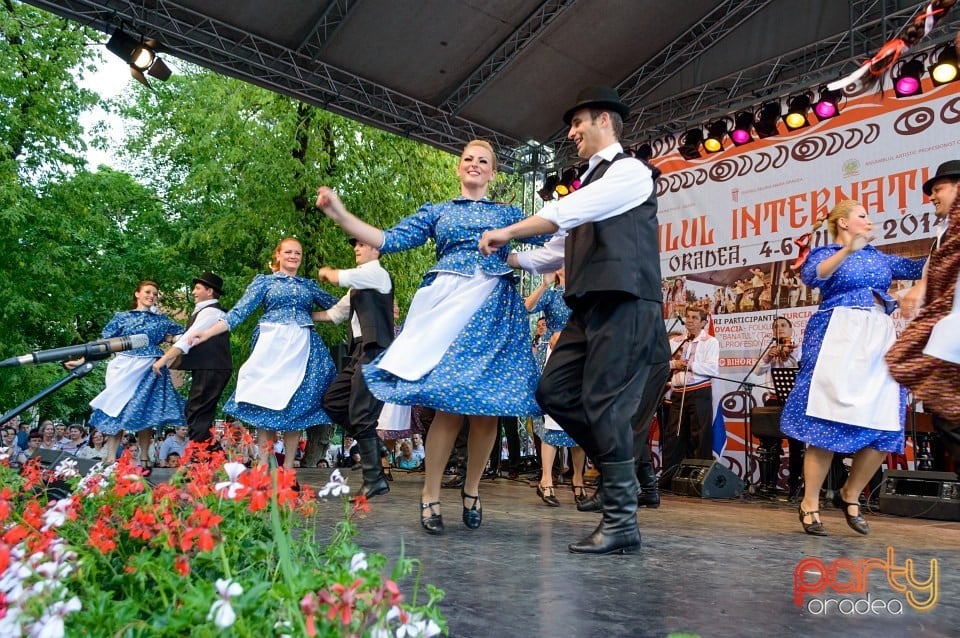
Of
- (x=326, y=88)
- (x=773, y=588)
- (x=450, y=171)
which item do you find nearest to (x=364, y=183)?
(x=450, y=171)

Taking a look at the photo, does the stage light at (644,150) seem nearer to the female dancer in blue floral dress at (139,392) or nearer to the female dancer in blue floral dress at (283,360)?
the female dancer in blue floral dress at (283,360)

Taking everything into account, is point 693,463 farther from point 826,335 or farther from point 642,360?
point 642,360

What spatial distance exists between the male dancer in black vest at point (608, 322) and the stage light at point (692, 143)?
222 inches

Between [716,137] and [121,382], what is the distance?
21.0 feet

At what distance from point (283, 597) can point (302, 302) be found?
4.79 metres

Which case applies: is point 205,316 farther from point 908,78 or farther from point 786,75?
point 908,78

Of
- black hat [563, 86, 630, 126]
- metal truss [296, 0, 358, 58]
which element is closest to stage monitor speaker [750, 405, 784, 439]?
black hat [563, 86, 630, 126]

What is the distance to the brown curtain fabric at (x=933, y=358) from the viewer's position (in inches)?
85.0

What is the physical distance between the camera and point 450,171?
13.8 meters

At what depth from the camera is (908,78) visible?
700 centimetres

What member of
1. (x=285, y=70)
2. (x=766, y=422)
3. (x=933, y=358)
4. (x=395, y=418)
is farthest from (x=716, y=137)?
(x=933, y=358)

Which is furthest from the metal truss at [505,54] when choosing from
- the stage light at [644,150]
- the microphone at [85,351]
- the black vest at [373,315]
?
the microphone at [85,351]

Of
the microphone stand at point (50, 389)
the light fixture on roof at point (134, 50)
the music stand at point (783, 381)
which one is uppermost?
the light fixture on roof at point (134, 50)

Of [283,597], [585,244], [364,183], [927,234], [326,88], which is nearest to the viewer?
[283,597]
